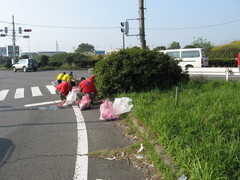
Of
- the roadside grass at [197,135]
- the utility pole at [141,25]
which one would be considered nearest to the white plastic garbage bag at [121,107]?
the roadside grass at [197,135]

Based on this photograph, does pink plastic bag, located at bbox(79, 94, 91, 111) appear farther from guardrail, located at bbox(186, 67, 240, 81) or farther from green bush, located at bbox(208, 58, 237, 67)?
green bush, located at bbox(208, 58, 237, 67)

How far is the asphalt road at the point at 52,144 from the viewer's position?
3828 mm

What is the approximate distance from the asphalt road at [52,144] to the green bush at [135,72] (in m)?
1.28

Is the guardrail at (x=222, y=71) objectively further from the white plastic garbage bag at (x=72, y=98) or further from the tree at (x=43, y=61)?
the tree at (x=43, y=61)

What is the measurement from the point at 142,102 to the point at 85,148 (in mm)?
2615

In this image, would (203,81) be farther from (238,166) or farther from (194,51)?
(194,51)

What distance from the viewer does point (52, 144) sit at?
16.8 feet

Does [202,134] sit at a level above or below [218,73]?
below

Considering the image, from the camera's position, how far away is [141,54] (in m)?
9.30

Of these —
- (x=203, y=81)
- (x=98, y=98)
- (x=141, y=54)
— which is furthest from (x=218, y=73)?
(x=98, y=98)

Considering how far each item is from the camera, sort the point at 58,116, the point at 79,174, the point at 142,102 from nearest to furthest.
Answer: the point at 79,174, the point at 142,102, the point at 58,116

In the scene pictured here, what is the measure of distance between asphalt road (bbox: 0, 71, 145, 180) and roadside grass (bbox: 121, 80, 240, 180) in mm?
573

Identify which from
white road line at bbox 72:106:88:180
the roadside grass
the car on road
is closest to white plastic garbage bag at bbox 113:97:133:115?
the roadside grass

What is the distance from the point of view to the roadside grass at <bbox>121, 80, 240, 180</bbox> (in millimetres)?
3178
